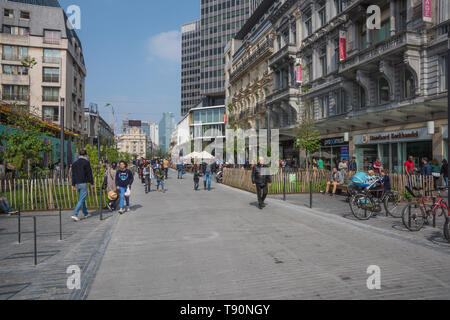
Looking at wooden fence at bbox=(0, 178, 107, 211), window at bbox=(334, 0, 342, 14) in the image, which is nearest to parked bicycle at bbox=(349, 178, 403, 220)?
wooden fence at bbox=(0, 178, 107, 211)

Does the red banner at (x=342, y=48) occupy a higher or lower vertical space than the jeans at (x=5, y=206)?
higher

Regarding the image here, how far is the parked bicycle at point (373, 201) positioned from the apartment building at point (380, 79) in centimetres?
863

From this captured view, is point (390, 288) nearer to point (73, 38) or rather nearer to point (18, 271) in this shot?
point (18, 271)

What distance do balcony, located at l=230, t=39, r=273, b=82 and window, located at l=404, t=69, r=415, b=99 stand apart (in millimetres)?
22076

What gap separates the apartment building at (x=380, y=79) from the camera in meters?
17.5

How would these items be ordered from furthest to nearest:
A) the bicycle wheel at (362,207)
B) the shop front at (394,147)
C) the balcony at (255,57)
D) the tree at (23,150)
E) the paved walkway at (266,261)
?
the balcony at (255,57) < the shop front at (394,147) < the tree at (23,150) < the bicycle wheel at (362,207) < the paved walkway at (266,261)

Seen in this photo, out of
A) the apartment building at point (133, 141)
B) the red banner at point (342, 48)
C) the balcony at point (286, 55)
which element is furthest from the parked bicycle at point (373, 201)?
the apartment building at point (133, 141)

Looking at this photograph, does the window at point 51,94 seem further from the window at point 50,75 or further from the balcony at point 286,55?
the balcony at point 286,55

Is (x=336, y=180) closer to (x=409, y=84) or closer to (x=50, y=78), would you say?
(x=409, y=84)

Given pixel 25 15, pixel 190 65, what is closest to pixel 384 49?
pixel 25 15

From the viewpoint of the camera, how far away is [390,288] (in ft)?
13.1

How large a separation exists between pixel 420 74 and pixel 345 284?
1813 cm

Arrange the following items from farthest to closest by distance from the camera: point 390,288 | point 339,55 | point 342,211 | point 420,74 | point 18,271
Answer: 1. point 339,55
2. point 420,74
3. point 342,211
4. point 18,271
5. point 390,288
